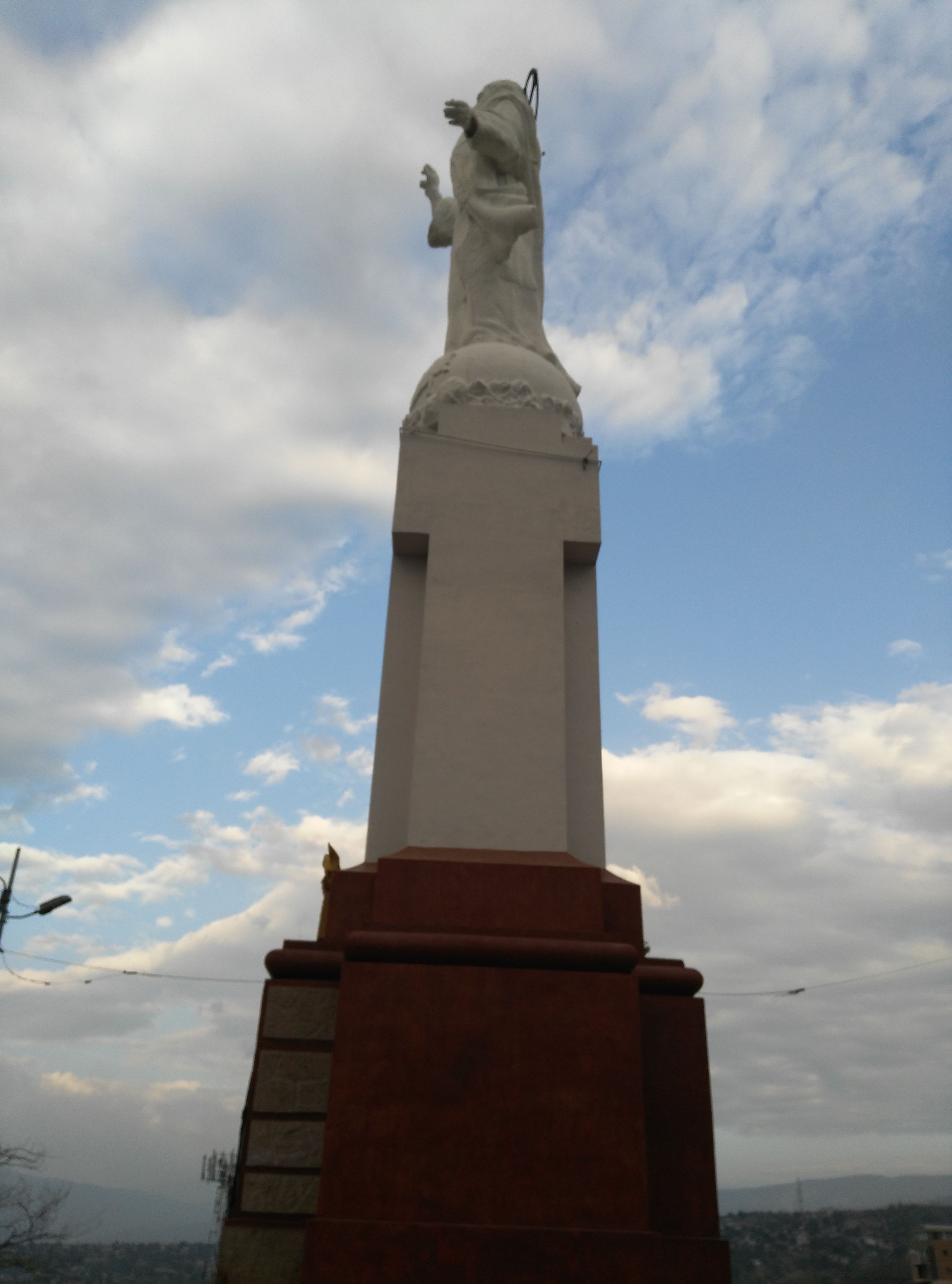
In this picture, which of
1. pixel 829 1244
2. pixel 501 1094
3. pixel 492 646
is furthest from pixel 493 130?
pixel 829 1244

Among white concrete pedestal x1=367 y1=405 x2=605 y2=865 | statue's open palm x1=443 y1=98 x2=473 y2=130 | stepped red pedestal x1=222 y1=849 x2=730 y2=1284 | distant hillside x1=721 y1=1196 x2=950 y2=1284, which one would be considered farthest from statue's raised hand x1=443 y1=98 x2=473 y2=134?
distant hillside x1=721 y1=1196 x2=950 y2=1284

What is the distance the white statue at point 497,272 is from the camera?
779 centimetres

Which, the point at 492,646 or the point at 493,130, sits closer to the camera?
the point at 492,646

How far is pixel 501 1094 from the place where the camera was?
4.98m

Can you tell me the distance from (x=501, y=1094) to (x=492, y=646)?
3014mm

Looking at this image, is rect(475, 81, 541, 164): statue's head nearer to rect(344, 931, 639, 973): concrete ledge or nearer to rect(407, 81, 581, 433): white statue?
rect(407, 81, 581, 433): white statue

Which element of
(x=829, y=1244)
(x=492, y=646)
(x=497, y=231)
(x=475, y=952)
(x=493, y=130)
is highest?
(x=493, y=130)

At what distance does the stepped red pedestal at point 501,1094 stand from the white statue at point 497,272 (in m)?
4.02

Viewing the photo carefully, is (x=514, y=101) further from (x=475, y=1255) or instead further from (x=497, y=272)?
(x=475, y=1255)

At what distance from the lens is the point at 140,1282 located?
1563 cm

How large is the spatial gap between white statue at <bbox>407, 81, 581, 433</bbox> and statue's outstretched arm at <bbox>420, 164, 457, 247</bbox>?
58 centimetres

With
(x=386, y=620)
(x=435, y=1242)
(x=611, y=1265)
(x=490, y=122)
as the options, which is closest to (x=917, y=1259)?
(x=611, y=1265)

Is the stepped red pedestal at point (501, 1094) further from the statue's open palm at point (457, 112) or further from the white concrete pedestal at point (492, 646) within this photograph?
the statue's open palm at point (457, 112)

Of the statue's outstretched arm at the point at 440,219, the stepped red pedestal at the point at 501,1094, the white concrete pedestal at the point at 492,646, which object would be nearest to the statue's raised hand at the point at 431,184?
the statue's outstretched arm at the point at 440,219
